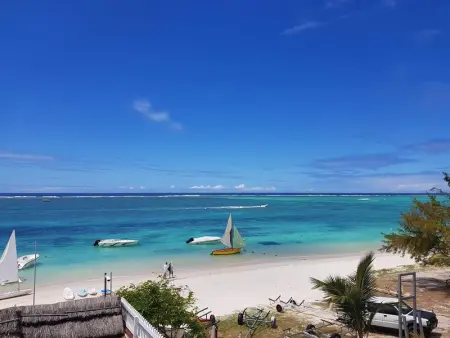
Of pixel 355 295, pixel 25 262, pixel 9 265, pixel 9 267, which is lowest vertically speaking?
pixel 25 262

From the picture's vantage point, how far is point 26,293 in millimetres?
25250

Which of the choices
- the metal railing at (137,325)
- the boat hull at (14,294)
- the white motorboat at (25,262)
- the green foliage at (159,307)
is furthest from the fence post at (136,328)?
the white motorboat at (25,262)

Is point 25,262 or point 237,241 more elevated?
point 237,241

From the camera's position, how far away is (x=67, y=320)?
955 centimetres

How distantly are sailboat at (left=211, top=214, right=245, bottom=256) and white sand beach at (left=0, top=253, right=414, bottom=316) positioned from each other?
5858 millimetres

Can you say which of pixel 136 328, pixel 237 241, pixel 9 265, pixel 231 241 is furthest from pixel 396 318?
pixel 237 241

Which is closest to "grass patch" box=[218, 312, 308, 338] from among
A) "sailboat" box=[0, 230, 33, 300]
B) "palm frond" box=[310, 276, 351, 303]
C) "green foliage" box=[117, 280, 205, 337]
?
"green foliage" box=[117, 280, 205, 337]

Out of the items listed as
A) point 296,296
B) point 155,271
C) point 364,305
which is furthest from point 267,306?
point 155,271

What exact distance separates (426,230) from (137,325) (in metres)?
Result: 17.0

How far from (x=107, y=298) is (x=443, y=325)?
47.3 ft

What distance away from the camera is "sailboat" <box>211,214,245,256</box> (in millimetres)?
41278

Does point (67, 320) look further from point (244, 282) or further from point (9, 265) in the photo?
point (9, 265)

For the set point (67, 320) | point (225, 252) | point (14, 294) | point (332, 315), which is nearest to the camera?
point (67, 320)

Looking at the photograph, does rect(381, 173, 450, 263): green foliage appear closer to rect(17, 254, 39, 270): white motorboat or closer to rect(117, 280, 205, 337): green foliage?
rect(117, 280, 205, 337): green foliage
